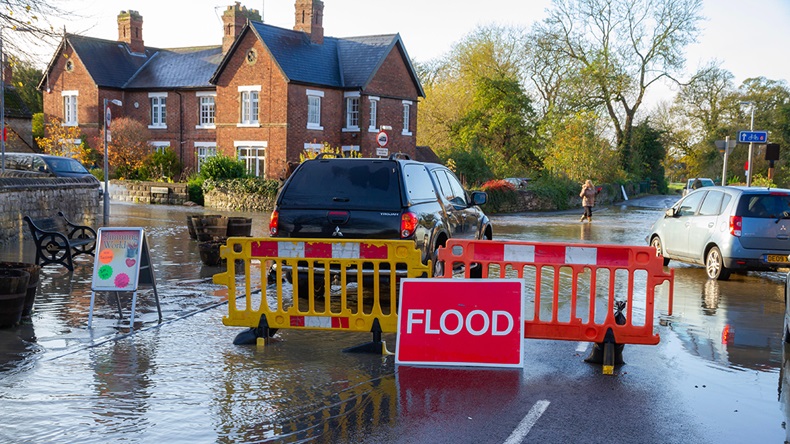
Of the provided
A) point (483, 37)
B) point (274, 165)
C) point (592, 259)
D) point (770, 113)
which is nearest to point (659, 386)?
point (592, 259)

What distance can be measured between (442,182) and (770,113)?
59835 millimetres

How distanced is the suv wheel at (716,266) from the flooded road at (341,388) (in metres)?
3.80

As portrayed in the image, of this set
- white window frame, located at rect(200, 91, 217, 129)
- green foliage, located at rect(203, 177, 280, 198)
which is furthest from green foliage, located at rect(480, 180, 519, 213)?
white window frame, located at rect(200, 91, 217, 129)

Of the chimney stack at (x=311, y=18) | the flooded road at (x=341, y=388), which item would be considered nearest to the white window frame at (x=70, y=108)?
the chimney stack at (x=311, y=18)

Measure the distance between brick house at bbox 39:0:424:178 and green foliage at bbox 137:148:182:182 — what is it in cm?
95

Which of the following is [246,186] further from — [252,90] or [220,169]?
[252,90]

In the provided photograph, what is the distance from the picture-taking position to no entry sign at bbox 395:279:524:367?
7145 millimetres

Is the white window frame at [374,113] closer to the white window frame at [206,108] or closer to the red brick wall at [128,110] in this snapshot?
the red brick wall at [128,110]

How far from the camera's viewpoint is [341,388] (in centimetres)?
661

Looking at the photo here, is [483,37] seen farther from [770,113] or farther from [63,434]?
[63,434]

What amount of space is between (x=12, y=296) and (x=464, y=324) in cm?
476

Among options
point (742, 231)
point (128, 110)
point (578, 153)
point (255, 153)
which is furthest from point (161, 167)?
point (742, 231)

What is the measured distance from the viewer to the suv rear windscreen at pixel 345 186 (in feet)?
33.2

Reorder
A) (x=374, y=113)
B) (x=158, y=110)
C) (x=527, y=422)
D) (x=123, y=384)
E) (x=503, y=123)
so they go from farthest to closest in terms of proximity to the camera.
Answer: (x=503, y=123) → (x=158, y=110) → (x=374, y=113) → (x=123, y=384) → (x=527, y=422)
